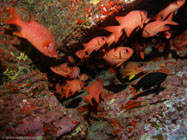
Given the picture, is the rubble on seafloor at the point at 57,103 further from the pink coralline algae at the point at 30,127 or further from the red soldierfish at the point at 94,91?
the red soldierfish at the point at 94,91

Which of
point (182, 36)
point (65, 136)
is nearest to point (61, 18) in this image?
point (65, 136)

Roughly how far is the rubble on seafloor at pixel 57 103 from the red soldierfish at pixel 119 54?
1.99ft

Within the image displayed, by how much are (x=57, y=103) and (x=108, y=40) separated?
1930 mm

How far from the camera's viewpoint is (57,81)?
A: 4.18 m

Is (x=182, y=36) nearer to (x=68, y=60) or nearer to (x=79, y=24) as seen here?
(x=79, y=24)

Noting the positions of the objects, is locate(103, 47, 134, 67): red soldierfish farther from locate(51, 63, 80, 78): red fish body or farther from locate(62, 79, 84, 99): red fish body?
locate(62, 79, 84, 99): red fish body

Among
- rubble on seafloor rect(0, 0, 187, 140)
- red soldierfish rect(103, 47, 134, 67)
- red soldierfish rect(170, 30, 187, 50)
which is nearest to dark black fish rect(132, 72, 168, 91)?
rubble on seafloor rect(0, 0, 187, 140)

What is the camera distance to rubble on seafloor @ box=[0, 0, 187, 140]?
89.1 inches

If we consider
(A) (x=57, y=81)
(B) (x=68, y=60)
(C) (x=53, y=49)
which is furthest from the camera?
(A) (x=57, y=81)

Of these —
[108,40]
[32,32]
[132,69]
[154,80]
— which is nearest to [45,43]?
[32,32]

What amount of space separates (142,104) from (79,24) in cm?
220

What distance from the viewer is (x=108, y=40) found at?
311cm

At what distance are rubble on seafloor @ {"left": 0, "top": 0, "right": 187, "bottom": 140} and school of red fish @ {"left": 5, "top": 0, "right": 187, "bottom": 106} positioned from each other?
0.28 metres

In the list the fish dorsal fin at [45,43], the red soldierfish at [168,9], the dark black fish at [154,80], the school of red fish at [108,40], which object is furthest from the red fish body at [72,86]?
the red soldierfish at [168,9]
